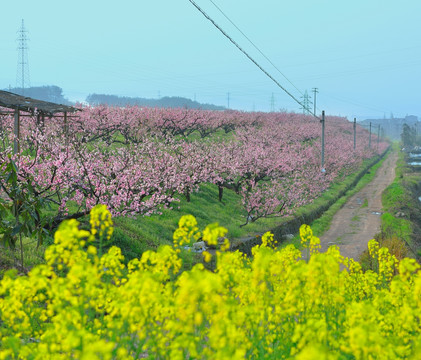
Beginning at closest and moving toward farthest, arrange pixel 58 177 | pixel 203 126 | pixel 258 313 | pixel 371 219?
pixel 258 313 → pixel 58 177 → pixel 371 219 → pixel 203 126

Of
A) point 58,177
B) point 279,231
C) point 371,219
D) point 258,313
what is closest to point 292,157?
point 371,219

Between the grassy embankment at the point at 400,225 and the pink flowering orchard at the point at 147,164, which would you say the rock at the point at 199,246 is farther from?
the grassy embankment at the point at 400,225

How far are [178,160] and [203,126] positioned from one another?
1172 inches

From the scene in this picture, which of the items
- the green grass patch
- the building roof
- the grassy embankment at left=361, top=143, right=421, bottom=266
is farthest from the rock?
the green grass patch

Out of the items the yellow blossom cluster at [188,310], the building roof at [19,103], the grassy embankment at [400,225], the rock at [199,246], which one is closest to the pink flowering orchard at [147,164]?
the building roof at [19,103]

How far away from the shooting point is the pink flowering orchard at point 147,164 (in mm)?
14984

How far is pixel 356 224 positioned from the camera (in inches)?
1159

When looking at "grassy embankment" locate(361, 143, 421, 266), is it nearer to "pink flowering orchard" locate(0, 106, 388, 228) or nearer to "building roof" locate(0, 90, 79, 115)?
"pink flowering orchard" locate(0, 106, 388, 228)

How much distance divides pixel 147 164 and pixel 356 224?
603 inches

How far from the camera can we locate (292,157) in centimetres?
3506

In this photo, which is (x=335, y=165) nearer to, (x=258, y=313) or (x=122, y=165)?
(x=122, y=165)

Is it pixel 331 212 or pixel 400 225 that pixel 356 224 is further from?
pixel 331 212

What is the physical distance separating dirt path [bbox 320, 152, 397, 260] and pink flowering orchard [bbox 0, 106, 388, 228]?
2630 millimetres

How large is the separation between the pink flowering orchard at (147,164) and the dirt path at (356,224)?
2.63 meters
